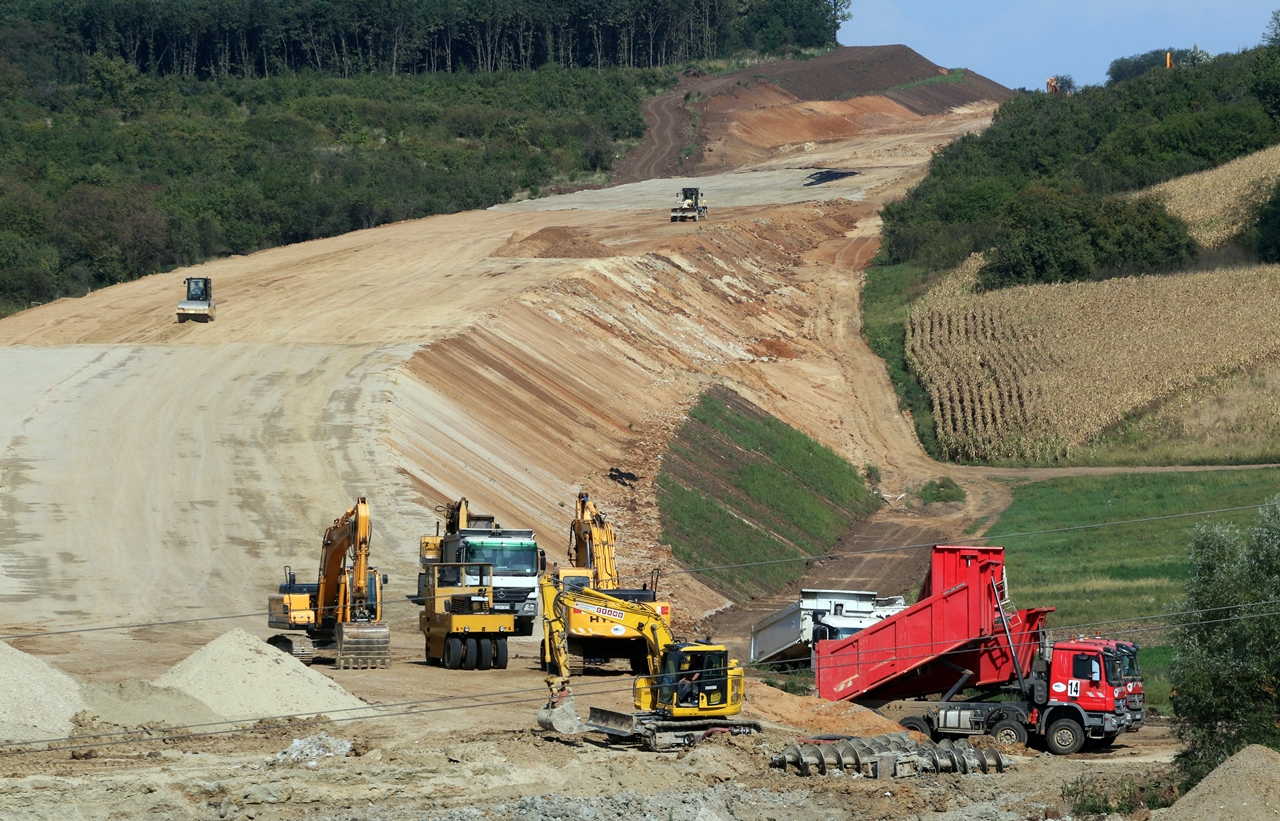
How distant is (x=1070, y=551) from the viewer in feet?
148

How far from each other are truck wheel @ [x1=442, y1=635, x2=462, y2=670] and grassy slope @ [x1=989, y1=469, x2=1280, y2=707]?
46.7 ft

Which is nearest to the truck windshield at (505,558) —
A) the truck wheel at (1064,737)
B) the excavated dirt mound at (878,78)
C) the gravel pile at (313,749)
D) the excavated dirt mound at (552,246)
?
the gravel pile at (313,749)

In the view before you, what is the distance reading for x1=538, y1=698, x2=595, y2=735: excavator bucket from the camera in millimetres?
23312

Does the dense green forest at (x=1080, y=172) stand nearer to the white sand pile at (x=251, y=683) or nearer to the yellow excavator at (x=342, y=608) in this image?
the yellow excavator at (x=342, y=608)

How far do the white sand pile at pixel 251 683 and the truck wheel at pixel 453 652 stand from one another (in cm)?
388

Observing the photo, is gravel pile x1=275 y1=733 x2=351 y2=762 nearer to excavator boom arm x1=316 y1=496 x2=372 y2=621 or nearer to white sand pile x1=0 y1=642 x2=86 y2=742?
white sand pile x1=0 y1=642 x2=86 y2=742

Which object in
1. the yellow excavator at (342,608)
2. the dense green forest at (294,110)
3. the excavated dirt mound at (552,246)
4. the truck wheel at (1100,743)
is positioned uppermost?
the dense green forest at (294,110)

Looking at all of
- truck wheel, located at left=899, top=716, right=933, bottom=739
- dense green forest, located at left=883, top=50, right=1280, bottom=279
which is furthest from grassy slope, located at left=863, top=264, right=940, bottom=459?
truck wheel, located at left=899, top=716, right=933, bottom=739

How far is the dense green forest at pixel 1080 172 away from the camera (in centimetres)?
7581

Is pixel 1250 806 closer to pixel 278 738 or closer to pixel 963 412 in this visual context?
pixel 278 738

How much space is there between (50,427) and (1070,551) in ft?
101

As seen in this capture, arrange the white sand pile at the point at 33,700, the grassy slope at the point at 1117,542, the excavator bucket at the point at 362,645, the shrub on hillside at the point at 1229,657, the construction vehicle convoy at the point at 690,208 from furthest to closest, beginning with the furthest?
1. the construction vehicle convoy at the point at 690,208
2. the grassy slope at the point at 1117,542
3. the excavator bucket at the point at 362,645
4. the shrub on hillside at the point at 1229,657
5. the white sand pile at the point at 33,700

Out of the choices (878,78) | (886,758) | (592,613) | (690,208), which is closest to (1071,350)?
(690,208)

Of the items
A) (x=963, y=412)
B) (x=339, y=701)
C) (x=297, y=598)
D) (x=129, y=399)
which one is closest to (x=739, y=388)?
(x=963, y=412)
